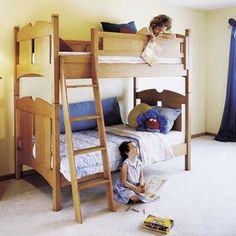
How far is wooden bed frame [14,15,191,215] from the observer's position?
2912mm

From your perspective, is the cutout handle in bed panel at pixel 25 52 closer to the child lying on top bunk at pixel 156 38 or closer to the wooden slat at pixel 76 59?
the wooden slat at pixel 76 59

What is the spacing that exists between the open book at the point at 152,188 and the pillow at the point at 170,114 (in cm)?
59

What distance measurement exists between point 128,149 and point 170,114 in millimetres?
1031

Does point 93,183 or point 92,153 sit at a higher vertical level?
point 92,153

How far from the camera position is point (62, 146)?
10.9 feet

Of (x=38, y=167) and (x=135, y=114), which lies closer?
(x=38, y=167)

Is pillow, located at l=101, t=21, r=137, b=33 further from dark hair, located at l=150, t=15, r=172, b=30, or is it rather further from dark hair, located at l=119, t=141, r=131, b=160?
dark hair, located at l=119, t=141, r=131, b=160

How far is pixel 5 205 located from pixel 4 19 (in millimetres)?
1906

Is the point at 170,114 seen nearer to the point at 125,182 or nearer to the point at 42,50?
the point at 125,182

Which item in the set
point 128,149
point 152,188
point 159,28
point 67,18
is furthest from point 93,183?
point 67,18

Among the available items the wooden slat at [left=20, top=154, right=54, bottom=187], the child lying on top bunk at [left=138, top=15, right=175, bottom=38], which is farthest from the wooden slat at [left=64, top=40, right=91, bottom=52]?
the wooden slat at [left=20, top=154, right=54, bottom=187]

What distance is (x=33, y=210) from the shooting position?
2938mm

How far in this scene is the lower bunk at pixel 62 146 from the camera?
296 centimetres

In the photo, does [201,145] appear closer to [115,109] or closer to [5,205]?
[115,109]
